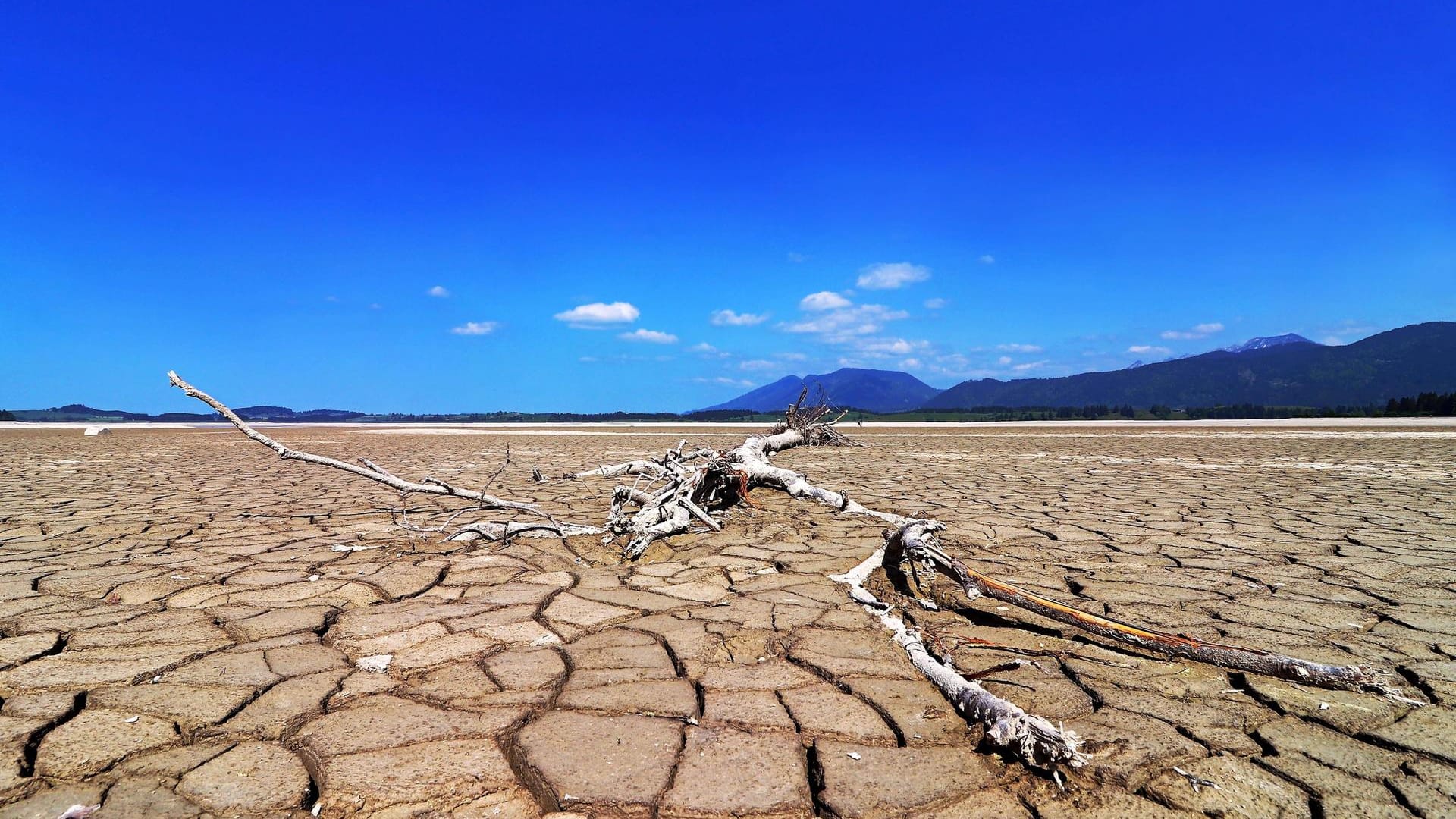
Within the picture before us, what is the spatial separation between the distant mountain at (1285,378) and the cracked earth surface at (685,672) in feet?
163

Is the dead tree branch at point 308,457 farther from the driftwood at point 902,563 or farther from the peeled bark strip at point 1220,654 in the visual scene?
the peeled bark strip at point 1220,654

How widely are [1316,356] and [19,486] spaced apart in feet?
204

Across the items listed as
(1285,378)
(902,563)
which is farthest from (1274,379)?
(902,563)

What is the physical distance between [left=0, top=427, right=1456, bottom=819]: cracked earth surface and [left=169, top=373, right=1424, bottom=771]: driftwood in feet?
0.18

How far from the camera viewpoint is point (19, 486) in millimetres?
6180

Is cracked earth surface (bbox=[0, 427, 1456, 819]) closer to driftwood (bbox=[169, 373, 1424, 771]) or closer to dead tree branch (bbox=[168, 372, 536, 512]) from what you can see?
driftwood (bbox=[169, 373, 1424, 771])

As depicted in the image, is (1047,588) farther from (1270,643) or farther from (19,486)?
(19,486)

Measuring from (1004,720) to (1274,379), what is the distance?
58237mm

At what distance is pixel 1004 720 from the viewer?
142 cm

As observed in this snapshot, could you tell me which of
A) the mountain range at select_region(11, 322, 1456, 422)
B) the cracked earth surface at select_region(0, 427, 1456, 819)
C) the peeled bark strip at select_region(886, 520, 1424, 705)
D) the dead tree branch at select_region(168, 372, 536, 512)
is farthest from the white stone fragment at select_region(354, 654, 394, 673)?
the mountain range at select_region(11, 322, 1456, 422)

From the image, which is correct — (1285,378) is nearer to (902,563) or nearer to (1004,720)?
(902,563)

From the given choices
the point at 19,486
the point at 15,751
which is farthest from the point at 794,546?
the point at 19,486

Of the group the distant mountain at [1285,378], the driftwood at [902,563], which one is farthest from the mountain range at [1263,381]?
the driftwood at [902,563]

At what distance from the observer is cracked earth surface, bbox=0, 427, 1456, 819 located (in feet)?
4.32
